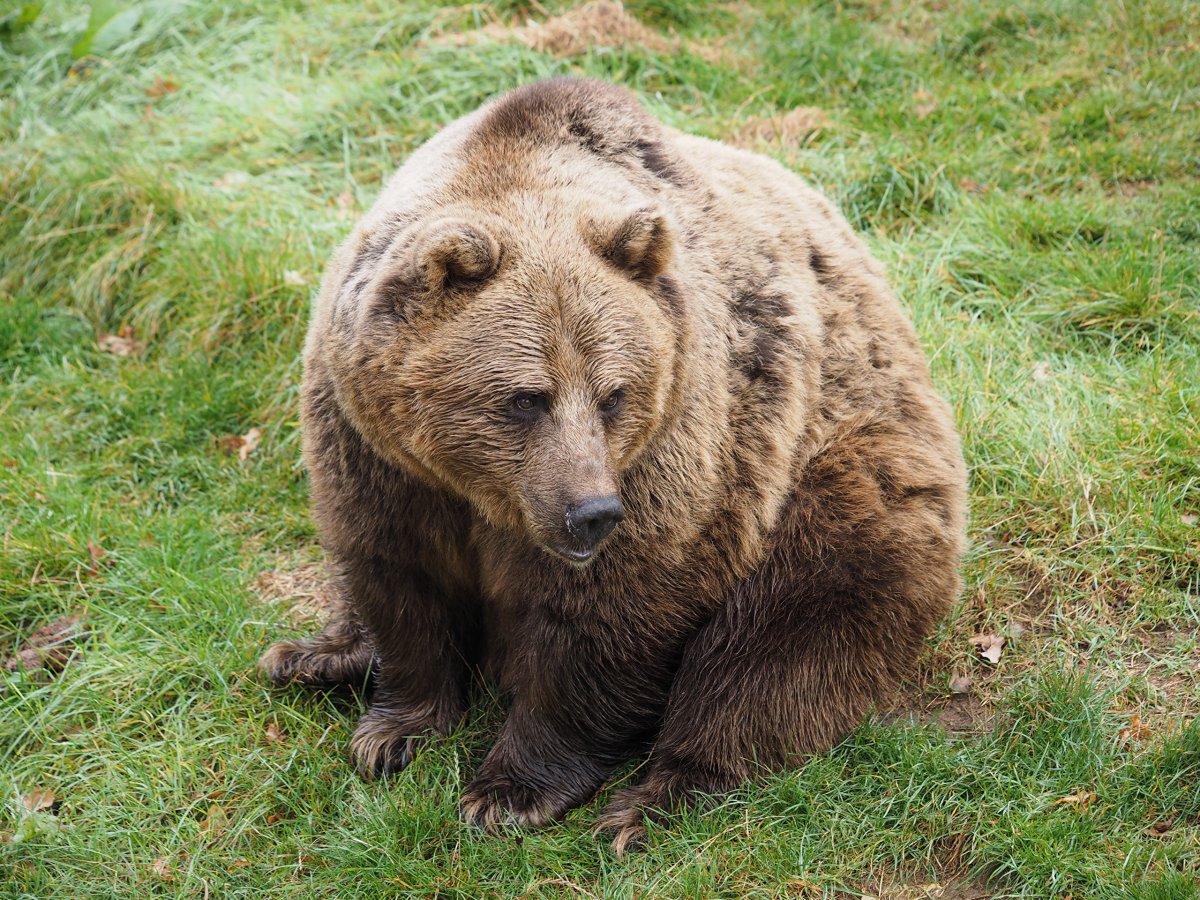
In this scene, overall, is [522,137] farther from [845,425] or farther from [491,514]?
[845,425]

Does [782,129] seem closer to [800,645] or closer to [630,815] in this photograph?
[800,645]

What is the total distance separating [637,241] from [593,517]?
0.99m

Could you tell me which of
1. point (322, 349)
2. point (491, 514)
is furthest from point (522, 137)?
point (491, 514)

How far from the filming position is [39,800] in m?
4.99

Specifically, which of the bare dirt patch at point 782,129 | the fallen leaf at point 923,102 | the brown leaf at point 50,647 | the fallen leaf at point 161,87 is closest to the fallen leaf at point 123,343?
the brown leaf at point 50,647

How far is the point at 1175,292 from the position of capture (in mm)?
6773

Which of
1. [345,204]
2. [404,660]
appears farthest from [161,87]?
[404,660]

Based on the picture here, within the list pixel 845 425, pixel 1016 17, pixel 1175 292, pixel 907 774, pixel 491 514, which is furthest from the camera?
pixel 1016 17

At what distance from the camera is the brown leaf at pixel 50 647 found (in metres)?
5.66

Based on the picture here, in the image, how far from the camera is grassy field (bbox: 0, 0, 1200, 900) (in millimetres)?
4676

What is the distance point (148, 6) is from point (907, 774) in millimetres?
8966

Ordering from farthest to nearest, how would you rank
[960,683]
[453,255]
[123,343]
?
1. [123,343]
2. [960,683]
3. [453,255]

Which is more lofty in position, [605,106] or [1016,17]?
[605,106]

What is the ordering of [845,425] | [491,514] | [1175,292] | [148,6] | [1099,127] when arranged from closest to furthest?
[491,514]
[845,425]
[1175,292]
[1099,127]
[148,6]
